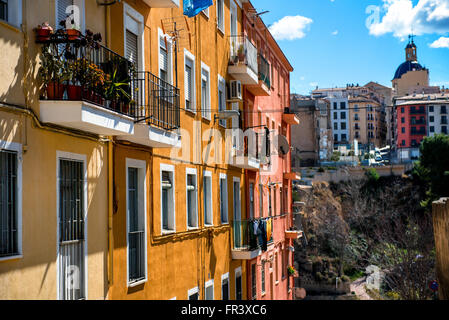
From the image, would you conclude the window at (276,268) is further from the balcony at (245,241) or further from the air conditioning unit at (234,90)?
the air conditioning unit at (234,90)

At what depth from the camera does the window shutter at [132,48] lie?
13398mm

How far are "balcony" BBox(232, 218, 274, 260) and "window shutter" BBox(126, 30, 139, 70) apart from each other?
994cm

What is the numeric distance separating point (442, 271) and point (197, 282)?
6.56 metres

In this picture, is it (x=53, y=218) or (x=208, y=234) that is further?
(x=208, y=234)

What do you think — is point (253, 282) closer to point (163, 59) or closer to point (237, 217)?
point (237, 217)

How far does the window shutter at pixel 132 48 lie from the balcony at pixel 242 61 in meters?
9.10

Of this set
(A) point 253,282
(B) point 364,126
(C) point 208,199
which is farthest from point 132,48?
(B) point 364,126

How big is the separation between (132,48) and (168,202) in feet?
13.8

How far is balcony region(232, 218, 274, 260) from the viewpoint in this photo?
2231 cm

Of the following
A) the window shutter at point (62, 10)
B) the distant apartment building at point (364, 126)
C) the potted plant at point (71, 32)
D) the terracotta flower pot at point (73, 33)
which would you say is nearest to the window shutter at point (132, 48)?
the window shutter at point (62, 10)

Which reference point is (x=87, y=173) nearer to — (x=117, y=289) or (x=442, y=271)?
(x=117, y=289)
